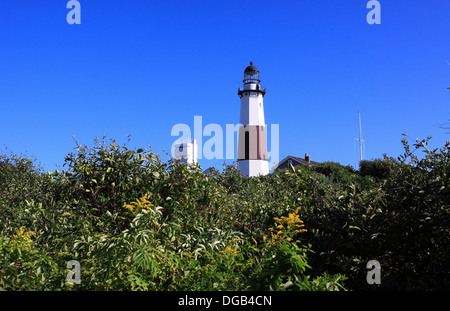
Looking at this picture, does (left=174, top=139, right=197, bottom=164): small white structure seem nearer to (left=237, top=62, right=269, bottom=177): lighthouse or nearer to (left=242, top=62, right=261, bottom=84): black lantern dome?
(left=237, top=62, right=269, bottom=177): lighthouse

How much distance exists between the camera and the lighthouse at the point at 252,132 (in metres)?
44.3

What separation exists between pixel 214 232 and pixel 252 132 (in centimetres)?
3982

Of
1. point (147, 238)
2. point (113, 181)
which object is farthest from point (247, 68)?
point (147, 238)

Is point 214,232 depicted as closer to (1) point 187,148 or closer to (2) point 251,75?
(1) point 187,148

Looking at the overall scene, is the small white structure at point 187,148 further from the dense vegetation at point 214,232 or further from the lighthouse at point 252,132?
the dense vegetation at point 214,232

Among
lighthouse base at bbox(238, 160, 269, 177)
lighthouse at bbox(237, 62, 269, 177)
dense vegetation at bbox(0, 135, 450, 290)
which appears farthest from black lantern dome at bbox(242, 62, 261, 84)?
dense vegetation at bbox(0, 135, 450, 290)

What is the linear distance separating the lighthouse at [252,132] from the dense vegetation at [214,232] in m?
35.5

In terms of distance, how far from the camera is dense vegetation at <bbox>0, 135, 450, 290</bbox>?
4.43 m

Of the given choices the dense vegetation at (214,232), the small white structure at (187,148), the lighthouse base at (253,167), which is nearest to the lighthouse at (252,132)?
the lighthouse base at (253,167)

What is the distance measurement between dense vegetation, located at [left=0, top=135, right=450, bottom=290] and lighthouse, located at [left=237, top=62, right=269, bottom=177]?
35.5 meters

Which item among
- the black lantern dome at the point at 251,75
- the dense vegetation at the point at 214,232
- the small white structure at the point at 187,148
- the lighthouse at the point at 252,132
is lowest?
the dense vegetation at the point at 214,232

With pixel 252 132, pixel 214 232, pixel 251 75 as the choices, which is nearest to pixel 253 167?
pixel 252 132

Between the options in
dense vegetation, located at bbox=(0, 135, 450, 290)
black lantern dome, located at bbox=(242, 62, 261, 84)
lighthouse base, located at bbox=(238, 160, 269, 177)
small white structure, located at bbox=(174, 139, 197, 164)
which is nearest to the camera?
dense vegetation, located at bbox=(0, 135, 450, 290)

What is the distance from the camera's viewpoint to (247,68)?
49.2 metres
